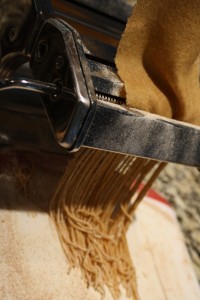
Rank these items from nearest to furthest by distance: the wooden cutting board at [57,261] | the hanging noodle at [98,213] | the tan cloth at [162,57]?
the tan cloth at [162,57] < the wooden cutting board at [57,261] < the hanging noodle at [98,213]

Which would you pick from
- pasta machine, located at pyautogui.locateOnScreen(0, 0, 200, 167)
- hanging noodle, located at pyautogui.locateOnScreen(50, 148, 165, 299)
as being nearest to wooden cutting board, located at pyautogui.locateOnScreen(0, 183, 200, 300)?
hanging noodle, located at pyautogui.locateOnScreen(50, 148, 165, 299)

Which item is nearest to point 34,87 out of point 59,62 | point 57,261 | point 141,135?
point 59,62

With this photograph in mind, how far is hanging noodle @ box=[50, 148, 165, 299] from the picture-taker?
3.43 feet

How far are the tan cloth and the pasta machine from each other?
0.12 ft

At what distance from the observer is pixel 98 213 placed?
1.14 metres

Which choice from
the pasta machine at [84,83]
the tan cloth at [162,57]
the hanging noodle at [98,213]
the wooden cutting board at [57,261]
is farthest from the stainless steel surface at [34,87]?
the wooden cutting board at [57,261]

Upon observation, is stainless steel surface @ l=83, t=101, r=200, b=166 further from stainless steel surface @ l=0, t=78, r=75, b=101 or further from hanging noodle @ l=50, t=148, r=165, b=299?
hanging noodle @ l=50, t=148, r=165, b=299

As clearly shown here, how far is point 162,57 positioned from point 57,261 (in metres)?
0.59

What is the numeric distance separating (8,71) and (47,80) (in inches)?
8.6

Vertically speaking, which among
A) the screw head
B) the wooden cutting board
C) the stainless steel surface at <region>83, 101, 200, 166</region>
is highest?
the screw head

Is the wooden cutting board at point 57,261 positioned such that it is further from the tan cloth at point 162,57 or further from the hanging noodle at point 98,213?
the tan cloth at point 162,57

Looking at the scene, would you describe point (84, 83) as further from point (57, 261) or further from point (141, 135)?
point (57, 261)

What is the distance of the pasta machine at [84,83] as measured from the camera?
65cm

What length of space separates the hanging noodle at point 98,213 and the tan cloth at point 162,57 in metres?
0.26
